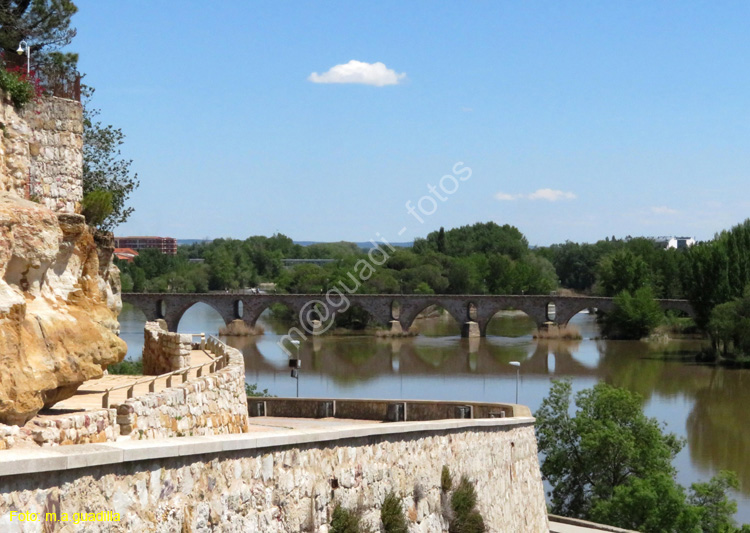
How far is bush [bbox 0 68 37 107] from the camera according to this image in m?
9.57

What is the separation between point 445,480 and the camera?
9492 millimetres

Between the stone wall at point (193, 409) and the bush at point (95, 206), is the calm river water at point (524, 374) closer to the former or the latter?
the stone wall at point (193, 409)

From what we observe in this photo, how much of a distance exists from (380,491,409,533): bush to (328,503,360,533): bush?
1.74 ft

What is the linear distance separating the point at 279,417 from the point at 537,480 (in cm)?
345

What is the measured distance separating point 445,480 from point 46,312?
4037mm

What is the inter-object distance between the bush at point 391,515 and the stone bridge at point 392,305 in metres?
51.5

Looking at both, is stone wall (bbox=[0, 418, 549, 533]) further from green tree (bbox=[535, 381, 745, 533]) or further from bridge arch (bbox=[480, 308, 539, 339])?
bridge arch (bbox=[480, 308, 539, 339])

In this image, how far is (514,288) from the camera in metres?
73.5

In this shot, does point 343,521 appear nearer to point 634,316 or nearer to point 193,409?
point 193,409

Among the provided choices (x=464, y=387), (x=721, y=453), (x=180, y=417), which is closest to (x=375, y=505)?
(x=180, y=417)

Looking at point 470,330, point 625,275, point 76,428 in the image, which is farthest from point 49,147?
point 625,275

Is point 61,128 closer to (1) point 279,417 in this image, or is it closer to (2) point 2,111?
(2) point 2,111

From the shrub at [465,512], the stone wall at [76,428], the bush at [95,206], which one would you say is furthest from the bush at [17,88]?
the shrub at [465,512]

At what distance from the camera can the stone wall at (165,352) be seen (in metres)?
11.7
